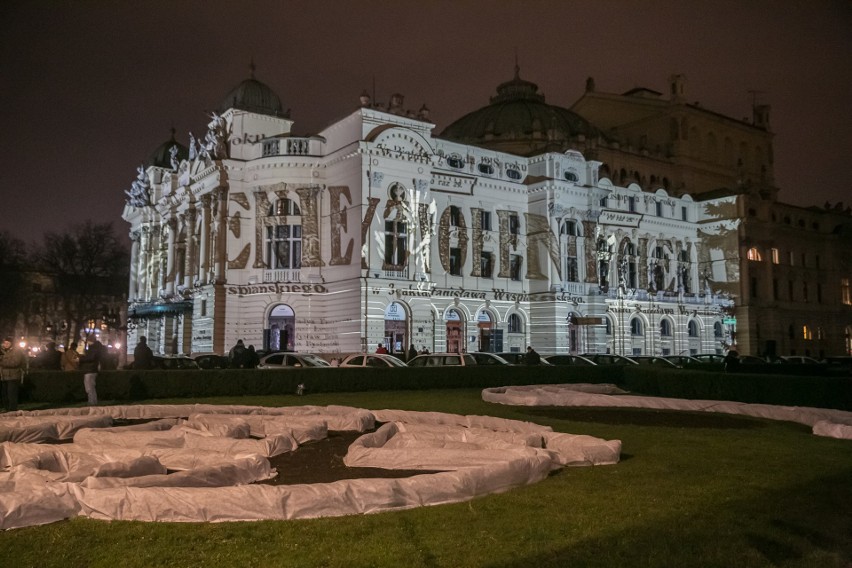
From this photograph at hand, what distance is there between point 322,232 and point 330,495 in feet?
131

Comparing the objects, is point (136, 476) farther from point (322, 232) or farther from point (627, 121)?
point (627, 121)

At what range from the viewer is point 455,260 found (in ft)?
169

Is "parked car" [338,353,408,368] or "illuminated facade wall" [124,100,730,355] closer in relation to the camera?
"parked car" [338,353,408,368]

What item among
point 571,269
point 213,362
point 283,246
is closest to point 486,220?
point 571,269

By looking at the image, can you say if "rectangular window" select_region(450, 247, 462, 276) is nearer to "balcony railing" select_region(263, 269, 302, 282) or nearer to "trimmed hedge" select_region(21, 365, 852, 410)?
"balcony railing" select_region(263, 269, 302, 282)

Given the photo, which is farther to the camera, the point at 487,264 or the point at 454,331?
the point at 487,264

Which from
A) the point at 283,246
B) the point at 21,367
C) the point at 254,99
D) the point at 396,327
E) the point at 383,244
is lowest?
the point at 21,367

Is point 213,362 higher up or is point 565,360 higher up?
point 213,362

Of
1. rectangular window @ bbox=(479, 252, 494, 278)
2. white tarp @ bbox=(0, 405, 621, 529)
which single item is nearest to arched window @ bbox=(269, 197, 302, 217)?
rectangular window @ bbox=(479, 252, 494, 278)

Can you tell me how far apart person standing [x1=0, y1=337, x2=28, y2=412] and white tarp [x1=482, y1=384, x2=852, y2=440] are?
14.1 m

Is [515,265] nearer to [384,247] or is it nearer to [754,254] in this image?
[384,247]

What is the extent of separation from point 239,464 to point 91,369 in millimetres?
16120

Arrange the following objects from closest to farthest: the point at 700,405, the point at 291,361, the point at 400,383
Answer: the point at 700,405
the point at 400,383
the point at 291,361

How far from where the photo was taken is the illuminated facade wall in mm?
45531
